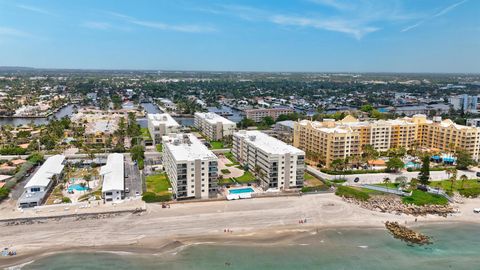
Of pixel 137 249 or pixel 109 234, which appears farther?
pixel 109 234

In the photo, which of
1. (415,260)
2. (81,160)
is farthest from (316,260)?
(81,160)

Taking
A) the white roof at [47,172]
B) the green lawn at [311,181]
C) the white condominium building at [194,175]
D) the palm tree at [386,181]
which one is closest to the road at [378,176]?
the green lawn at [311,181]

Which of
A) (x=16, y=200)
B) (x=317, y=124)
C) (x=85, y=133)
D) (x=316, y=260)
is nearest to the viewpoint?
(x=316, y=260)

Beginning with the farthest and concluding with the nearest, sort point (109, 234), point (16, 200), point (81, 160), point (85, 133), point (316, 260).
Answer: point (85, 133) < point (81, 160) < point (16, 200) < point (109, 234) < point (316, 260)

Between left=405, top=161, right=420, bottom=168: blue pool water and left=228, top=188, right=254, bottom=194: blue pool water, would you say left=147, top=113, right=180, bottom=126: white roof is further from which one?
left=405, top=161, right=420, bottom=168: blue pool water

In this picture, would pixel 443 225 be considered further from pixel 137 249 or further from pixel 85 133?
pixel 85 133

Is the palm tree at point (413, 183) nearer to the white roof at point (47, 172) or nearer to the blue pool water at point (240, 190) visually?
the blue pool water at point (240, 190)

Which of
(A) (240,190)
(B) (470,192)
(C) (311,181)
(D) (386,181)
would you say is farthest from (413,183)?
(A) (240,190)
